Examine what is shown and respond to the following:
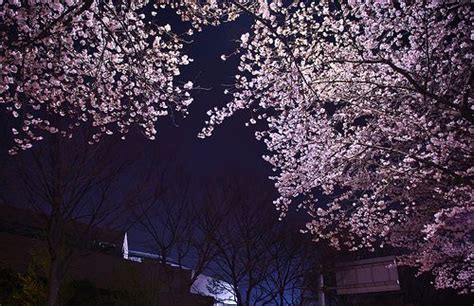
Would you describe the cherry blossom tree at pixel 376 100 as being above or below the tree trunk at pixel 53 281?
above

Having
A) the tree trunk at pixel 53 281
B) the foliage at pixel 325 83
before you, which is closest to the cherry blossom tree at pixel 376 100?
the foliage at pixel 325 83

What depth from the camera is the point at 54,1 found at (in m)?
5.81

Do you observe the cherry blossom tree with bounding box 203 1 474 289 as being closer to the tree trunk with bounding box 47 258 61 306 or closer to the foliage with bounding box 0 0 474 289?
the foliage with bounding box 0 0 474 289

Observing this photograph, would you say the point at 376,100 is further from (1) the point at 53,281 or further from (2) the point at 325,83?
(1) the point at 53,281

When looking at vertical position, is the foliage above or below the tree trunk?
above

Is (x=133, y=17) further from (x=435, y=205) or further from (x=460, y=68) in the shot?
(x=435, y=205)

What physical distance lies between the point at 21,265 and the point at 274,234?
12.5 meters

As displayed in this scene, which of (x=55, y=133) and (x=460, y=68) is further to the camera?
(x=55, y=133)

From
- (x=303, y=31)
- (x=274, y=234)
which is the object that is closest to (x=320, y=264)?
(x=274, y=234)

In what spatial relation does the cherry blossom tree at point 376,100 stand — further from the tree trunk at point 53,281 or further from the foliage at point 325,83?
the tree trunk at point 53,281

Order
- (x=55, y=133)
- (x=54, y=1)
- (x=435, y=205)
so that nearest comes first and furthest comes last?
(x=54, y=1) < (x=55, y=133) < (x=435, y=205)

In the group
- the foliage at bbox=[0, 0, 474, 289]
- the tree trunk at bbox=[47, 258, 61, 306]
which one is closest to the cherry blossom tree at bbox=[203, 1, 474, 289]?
the foliage at bbox=[0, 0, 474, 289]

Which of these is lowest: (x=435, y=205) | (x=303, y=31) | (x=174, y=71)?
(x=435, y=205)

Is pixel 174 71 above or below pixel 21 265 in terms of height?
above
